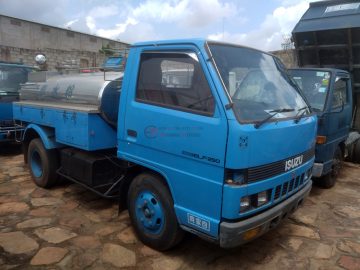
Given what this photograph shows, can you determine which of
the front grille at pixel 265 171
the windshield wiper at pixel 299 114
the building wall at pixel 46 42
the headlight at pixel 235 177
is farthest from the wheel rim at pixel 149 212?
the building wall at pixel 46 42

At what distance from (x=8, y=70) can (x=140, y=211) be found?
6.32 m

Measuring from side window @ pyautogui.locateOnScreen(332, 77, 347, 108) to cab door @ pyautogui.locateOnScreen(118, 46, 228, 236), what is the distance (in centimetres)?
327

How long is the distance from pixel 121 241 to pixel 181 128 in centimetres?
158

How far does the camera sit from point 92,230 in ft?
13.8

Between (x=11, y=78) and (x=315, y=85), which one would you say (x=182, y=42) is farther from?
(x=11, y=78)

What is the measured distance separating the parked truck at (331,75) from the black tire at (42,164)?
3937 mm

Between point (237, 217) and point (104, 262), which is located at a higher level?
point (237, 217)

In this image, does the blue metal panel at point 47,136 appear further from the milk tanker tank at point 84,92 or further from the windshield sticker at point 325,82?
the windshield sticker at point 325,82

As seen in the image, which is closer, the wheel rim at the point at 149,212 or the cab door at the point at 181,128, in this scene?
the cab door at the point at 181,128

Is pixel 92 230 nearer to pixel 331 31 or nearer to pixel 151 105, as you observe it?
pixel 151 105

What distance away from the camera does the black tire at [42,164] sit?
211 inches

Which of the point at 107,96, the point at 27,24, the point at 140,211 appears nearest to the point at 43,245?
the point at 140,211

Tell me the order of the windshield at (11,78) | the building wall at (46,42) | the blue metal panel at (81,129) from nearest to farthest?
the blue metal panel at (81,129) < the windshield at (11,78) < the building wall at (46,42)

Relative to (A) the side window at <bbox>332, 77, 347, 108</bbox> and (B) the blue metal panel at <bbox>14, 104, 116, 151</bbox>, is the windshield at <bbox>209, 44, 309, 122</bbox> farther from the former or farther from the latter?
(A) the side window at <bbox>332, 77, 347, 108</bbox>
